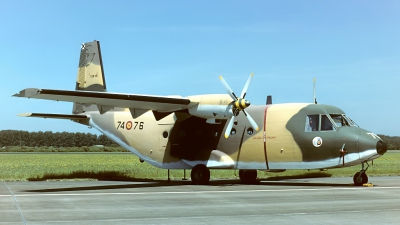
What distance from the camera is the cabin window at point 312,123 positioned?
20094 mm

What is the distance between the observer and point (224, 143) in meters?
21.6

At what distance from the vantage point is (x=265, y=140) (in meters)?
20.7

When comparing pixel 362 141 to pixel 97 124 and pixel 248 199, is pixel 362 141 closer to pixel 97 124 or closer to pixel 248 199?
pixel 248 199

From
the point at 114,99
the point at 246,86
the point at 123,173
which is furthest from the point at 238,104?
the point at 123,173

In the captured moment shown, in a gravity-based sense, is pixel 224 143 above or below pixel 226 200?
above

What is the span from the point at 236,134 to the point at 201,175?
2.44 meters

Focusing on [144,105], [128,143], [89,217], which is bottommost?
[89,217]

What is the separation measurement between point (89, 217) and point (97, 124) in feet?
51.2

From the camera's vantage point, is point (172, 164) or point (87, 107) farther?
point (87, 107)

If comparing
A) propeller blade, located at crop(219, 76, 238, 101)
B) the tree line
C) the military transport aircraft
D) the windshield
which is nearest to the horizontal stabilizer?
the military transport aircraft

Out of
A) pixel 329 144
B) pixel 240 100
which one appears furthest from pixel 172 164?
pixel 329 144

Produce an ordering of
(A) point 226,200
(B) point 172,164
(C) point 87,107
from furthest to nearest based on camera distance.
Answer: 1. (C) point 87,107
2. (B) point 172,164
3. (A) point 226,200

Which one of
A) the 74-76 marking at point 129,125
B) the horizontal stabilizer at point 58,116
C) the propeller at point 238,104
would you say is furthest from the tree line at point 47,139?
the propeller at point 238,104

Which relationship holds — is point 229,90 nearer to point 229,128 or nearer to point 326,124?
point 229,128
